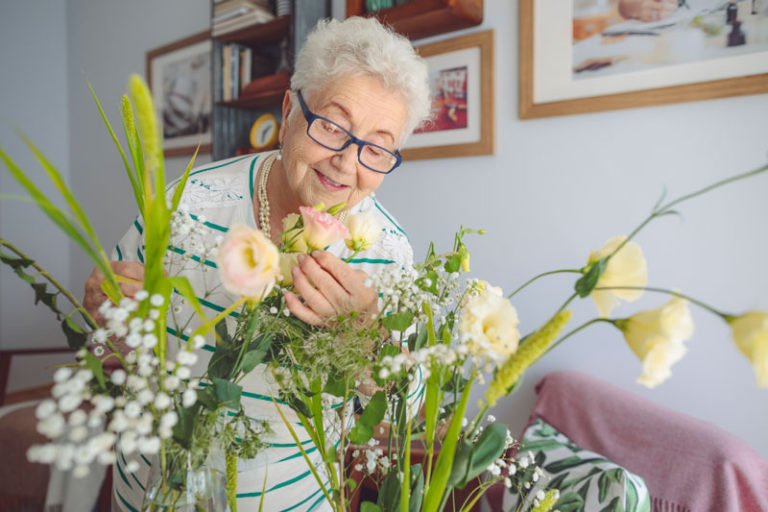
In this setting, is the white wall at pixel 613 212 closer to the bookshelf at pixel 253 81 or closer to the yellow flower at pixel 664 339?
the bookshelf at pixel 253 81

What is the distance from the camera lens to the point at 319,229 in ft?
1.53

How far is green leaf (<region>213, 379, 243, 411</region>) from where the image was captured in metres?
0.43

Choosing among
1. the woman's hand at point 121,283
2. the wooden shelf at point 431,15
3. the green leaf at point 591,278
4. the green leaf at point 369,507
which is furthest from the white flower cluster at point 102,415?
the wooden shelf at point 431,15

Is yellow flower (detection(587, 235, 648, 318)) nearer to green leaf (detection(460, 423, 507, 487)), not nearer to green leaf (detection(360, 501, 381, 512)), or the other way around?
green leaf (detection(460, 423, 507, 487))

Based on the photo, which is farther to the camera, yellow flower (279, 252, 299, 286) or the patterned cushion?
the patterned cushion

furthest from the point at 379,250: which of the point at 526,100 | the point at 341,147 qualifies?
the point at 526,100

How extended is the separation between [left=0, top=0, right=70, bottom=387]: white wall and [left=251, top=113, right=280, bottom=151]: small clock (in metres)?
2.12

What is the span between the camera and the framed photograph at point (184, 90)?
298 cm

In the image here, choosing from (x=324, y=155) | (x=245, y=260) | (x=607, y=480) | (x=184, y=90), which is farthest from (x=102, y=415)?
(x=184, y=90)

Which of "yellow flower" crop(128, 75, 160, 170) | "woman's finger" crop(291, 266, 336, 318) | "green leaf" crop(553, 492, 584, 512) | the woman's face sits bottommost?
"green leaf" crop(553, 492, 584, 512)

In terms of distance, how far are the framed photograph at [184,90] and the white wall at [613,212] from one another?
1192mm

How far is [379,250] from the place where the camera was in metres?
1.03

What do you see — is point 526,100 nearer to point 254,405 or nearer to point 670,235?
point 670,235

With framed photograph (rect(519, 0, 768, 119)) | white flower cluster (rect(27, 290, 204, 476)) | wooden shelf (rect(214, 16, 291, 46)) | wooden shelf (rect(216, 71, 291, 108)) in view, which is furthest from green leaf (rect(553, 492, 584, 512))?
wooden shelf (rect(214, 16, 291, 46))
